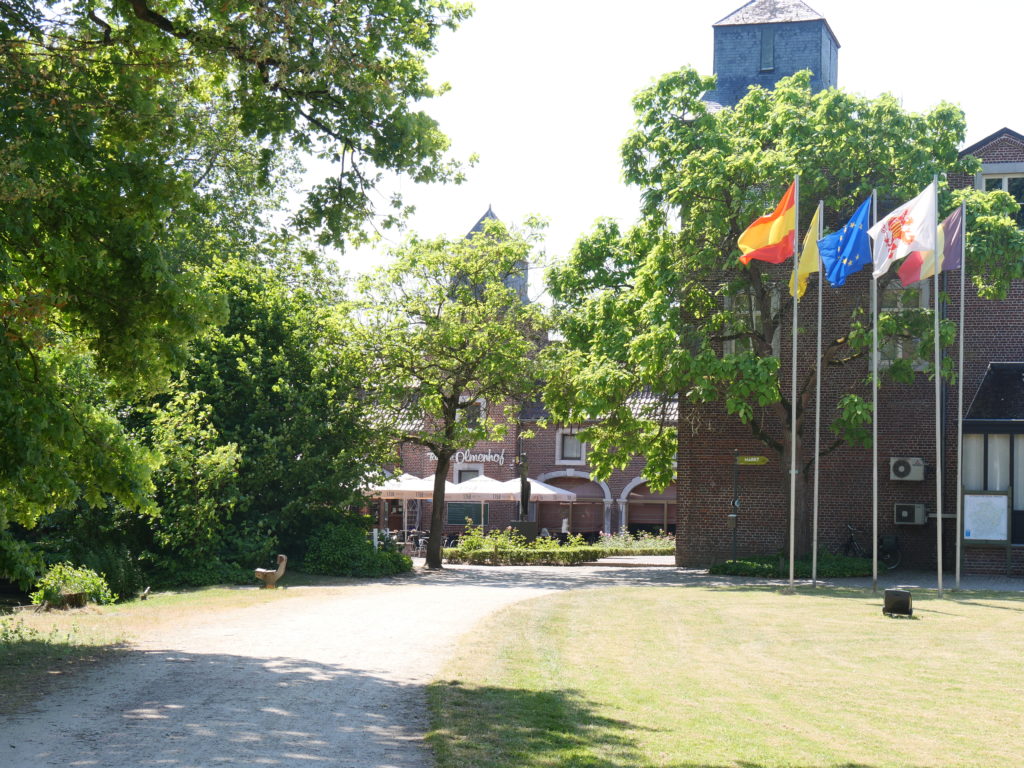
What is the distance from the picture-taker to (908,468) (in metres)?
28.7

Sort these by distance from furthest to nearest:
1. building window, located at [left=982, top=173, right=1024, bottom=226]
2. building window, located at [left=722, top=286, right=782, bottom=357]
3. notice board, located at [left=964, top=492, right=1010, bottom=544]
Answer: building window, located at [left=982, top=173, right=1024, bottom=226] < building window, located at [left=722, top=286, right=782, bottom=357] < notice board, located at [left=964, top=492, right=1010, bottom=544]

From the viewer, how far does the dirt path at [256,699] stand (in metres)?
7.55

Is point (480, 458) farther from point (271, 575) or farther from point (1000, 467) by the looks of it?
point (271, 575)

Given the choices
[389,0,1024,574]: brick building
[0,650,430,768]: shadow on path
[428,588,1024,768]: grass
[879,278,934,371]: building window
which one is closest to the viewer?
[0,650,430,768]: shadow on path

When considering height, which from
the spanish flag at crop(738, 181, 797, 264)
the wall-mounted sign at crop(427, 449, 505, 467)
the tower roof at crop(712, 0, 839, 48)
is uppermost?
the tower roof at crop(712, 0, 839, 48)

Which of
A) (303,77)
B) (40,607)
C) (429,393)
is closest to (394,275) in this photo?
(429,393)

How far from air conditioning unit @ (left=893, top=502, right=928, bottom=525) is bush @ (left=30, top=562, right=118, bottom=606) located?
61.6 feet

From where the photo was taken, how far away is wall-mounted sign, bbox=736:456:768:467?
2975 cm

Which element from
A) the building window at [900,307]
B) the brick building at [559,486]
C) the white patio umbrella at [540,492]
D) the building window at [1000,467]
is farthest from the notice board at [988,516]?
the brick building at [559,486]

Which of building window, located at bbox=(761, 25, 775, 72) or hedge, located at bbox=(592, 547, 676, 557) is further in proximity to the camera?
building window, located at bbox=(761, 25, 775, 72)

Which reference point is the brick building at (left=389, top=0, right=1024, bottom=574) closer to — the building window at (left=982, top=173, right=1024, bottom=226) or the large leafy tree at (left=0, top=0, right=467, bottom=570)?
the building window at (left=982, top=173, right=1024, bottom=226)

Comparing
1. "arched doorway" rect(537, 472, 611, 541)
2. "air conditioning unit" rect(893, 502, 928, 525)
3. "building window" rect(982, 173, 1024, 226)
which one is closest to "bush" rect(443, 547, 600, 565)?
"air conditioning unit" rect(893, 502, 928, 525)

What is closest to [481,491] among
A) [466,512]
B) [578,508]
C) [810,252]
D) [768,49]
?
[466,512]

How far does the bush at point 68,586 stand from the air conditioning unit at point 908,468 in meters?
18.9
